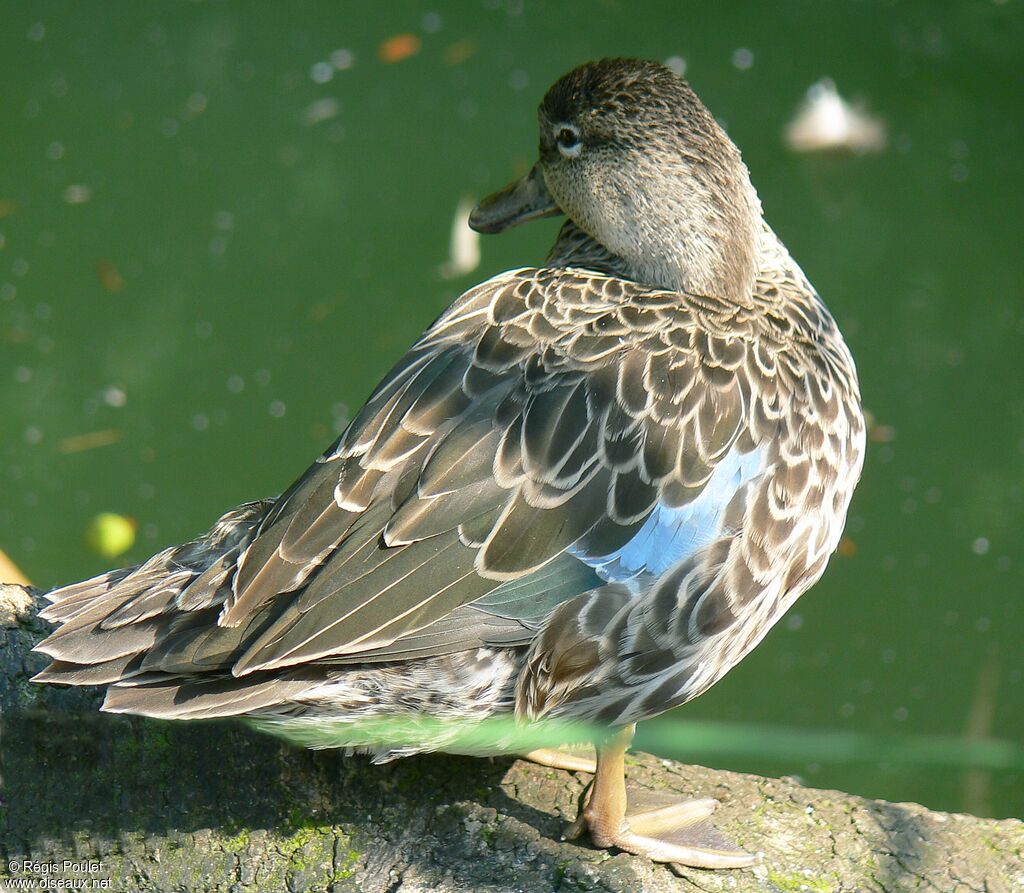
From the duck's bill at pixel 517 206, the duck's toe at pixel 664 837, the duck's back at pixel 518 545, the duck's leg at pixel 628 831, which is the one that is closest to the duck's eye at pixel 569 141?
the duck's bill at pixel 517 206

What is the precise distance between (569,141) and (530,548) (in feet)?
3.40

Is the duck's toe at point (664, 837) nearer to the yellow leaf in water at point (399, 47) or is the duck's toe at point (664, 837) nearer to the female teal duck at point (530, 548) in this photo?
the female teal duck at point (530, 548)

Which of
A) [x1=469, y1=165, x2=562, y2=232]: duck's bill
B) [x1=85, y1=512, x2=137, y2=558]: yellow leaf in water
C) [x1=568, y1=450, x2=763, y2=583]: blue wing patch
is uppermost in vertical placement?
[x1=469, y1=165, x2=562, y2=232]: duck's bill

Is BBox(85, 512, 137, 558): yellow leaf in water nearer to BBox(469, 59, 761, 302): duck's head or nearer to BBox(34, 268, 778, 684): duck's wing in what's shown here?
BBox(34, 268, 778, 684): duck's wing

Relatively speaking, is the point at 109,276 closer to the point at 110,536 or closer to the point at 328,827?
the point at 110,536

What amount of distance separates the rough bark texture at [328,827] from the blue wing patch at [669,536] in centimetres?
57

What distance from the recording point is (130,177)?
5.39 meters

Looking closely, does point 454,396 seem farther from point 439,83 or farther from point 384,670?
point 439,83

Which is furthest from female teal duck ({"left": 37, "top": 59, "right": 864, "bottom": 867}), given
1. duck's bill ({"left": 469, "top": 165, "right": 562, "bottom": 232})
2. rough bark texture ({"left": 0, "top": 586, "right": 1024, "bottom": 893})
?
duck's bill ({"left": 469, "top": 165, "right": 562, "bottom": 232})

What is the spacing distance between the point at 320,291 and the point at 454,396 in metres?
2.95

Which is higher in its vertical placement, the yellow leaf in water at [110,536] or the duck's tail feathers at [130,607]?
the duck's tail feathers at [130,607]

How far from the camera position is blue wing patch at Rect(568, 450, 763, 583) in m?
2.03

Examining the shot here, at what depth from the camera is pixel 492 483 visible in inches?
79.2

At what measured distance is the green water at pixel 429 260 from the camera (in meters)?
3.90
